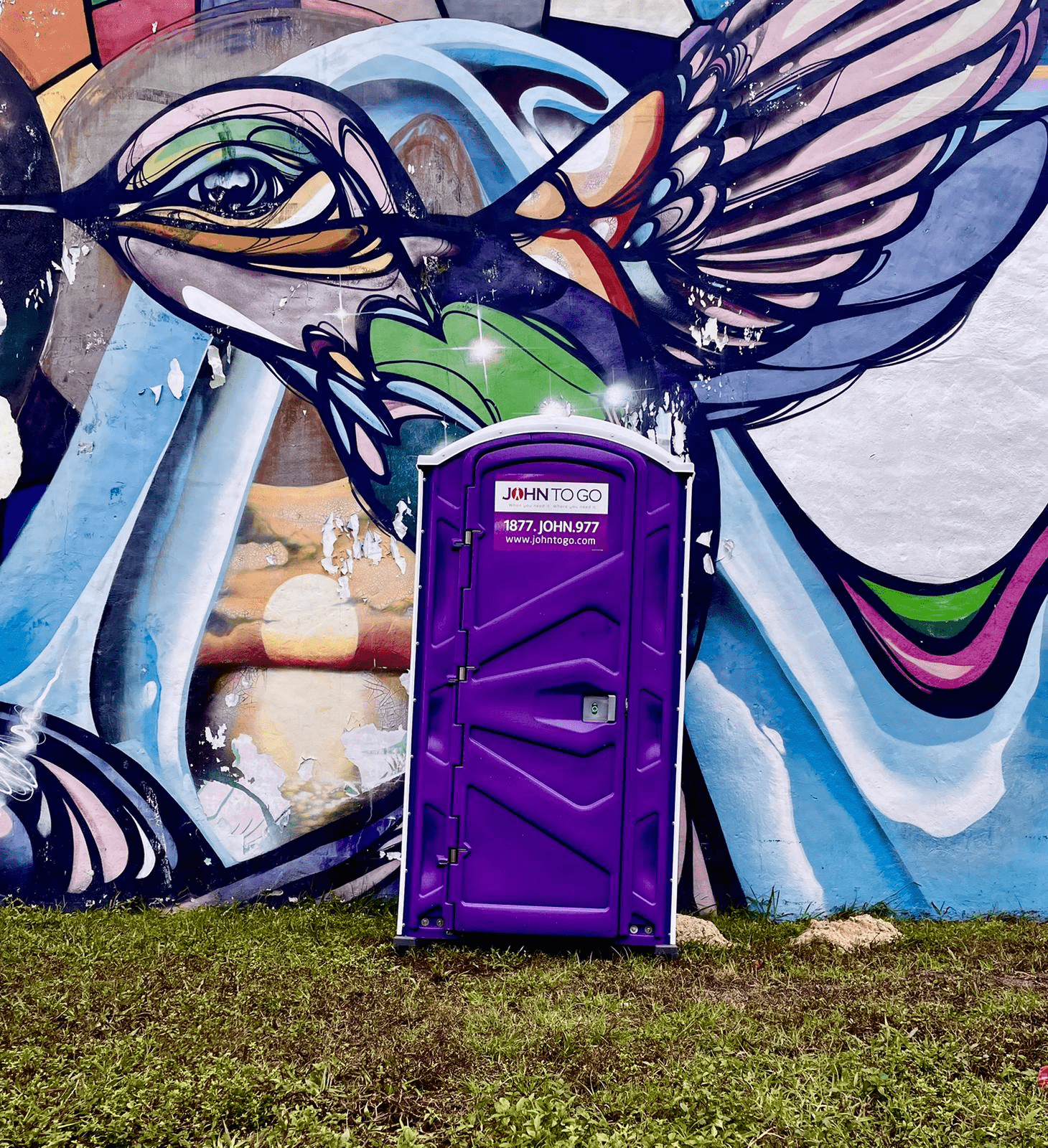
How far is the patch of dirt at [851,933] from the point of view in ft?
12.5

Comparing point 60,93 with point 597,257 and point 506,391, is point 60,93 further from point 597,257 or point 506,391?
point 597,257

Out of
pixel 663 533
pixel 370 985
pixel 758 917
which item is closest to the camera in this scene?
pixel 370 985

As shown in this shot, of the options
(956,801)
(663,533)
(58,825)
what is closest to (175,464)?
(58,825)

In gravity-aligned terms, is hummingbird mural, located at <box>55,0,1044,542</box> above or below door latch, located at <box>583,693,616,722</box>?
above

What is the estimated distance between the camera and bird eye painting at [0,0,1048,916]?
425 cm

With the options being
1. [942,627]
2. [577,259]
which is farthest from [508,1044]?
[577,259]

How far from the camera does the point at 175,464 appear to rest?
14.6 ft

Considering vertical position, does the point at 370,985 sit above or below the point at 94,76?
below

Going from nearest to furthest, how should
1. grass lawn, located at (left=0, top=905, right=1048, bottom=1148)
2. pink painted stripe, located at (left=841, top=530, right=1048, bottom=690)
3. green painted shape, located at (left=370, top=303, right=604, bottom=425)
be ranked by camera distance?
grass lawn, located at (left=0, top=905, right=1048, bottom=1148) → pink painted stripe, located at (left=841, top=530, right=1048, bottom=690) → green painted shape, located at (left=370, top=303, right=604, bottom=425)

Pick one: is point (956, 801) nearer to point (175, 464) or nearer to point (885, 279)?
point (885, 279)

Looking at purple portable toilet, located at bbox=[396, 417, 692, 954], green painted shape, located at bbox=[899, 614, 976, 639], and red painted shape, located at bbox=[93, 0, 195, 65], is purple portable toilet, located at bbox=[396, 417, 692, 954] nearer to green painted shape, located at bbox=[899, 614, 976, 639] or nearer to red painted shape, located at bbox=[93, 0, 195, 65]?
green painted shape, located at bbox=[899, 614, 976, 639]

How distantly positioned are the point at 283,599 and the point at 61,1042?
2.06m

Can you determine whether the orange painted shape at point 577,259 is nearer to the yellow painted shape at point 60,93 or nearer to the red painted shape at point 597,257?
the red painted shape at point 597,257

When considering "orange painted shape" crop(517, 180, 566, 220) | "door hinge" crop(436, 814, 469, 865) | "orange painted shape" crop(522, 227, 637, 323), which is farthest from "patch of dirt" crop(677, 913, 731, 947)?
"orange painted shape" crop(517, 180, 566, 220)
